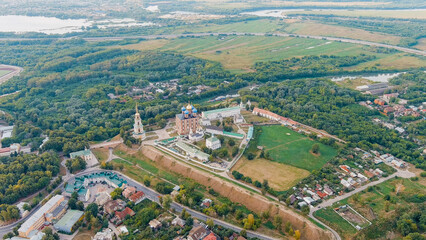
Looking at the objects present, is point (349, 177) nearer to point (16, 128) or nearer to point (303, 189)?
point (303, 189)

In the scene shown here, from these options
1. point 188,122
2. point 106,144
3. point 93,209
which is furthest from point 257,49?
point 93,209

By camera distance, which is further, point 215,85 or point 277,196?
point 215,85

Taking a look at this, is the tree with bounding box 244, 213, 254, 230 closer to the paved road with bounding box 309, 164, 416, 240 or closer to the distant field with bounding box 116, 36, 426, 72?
the paved road with bounding box 309, 164, 416, 240

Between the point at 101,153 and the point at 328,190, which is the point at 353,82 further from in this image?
the point at 101,153

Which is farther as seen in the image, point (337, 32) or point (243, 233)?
point (337, 32)

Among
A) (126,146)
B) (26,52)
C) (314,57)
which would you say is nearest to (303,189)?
(126,146)

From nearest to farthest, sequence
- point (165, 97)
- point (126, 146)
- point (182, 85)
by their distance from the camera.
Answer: point (126, 146) → point (165, 97) → point (182, 85)

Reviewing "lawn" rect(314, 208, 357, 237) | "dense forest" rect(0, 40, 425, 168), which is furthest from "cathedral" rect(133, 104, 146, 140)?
"lawn" rect(314, 208, 357, 237)
